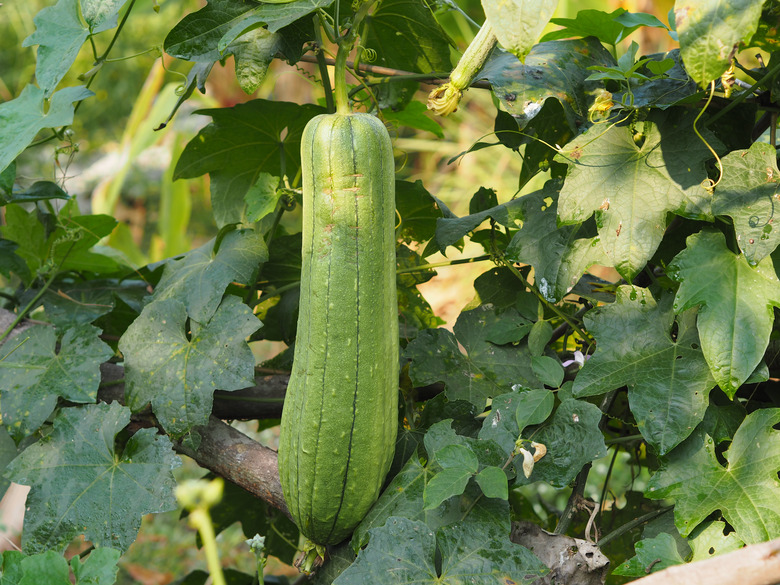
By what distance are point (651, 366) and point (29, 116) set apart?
3.24 ft

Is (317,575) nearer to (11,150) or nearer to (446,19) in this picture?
(11,150)

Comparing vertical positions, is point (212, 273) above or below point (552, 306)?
above

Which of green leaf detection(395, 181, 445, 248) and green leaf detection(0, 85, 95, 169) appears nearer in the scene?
green leaf detection(0, 85, 95, 169)

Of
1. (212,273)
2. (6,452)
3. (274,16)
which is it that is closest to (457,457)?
(212,273)

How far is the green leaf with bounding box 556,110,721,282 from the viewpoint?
843mm

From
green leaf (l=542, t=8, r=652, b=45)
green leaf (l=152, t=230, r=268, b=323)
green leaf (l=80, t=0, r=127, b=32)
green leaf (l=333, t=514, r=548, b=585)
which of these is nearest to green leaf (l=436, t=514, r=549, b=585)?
green leaf (l=333, t=514, r=548, b=585)

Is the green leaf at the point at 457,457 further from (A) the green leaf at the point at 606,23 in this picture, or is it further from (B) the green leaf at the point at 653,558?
(A) the green leaf at the point at 606,23

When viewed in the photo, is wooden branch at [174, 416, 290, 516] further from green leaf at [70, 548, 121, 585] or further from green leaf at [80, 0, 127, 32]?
green leaf at [80, 0, 127, 32]

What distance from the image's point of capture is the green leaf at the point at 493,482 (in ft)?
2.58

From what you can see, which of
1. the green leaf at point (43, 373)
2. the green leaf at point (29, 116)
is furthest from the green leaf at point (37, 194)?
the green leaf at point (43, 373)

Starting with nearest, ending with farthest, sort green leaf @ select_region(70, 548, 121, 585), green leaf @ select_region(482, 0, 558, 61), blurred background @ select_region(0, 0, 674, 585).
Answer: green leaf @ select_region(482, 0, 558, 61)
green leaf @ select_region(70, 548, 121, 585)
blurred background @ select_region(0, 0, 674, 585)

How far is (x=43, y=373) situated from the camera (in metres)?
1.04

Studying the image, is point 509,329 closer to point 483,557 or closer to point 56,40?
point 483,557

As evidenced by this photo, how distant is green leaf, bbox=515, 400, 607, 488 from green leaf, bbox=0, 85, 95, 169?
795mm
